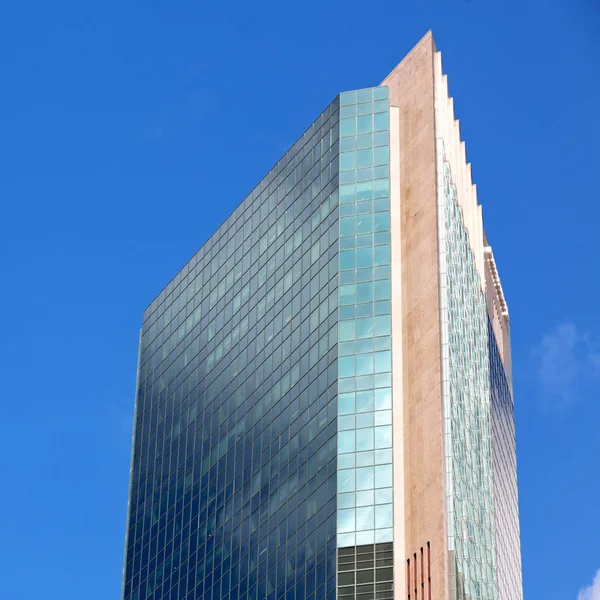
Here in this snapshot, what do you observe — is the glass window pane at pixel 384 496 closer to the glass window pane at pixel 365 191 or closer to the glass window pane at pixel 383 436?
the glass window pane at pixel 383 436

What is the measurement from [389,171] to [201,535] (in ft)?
130

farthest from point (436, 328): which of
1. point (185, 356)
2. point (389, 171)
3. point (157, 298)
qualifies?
point (157, 298)

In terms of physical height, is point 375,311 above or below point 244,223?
below

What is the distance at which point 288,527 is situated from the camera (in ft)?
450

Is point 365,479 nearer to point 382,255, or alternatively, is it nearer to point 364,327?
point 364,327

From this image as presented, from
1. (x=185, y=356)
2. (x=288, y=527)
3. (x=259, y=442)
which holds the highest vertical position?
(x=185, y=356)

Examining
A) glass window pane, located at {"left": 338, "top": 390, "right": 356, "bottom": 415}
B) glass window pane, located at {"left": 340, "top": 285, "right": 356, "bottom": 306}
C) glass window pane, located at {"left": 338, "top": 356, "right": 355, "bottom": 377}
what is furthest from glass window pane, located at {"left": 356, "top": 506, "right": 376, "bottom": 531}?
glass window pane, located at {"left": 340, "top": 285, "right": 356, "bottom": 306}

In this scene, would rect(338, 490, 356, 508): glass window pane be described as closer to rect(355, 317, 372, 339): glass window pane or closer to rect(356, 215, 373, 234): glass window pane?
rect(355, 317, 372, 339): glass window pane

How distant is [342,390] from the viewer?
440ft

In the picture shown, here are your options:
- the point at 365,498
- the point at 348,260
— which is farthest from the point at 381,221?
the point at 365,498

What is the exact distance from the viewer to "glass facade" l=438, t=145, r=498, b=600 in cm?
12569

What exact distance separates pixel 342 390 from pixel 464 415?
1079cm

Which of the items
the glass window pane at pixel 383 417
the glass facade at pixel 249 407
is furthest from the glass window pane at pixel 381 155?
the glass window pane at pixel 383 417

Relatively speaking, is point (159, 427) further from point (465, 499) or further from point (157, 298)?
point (465, 499)
